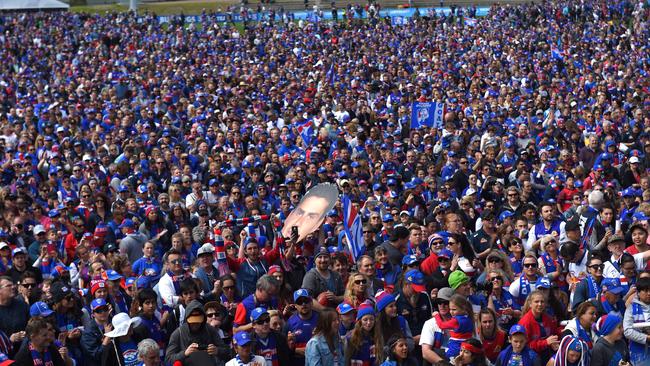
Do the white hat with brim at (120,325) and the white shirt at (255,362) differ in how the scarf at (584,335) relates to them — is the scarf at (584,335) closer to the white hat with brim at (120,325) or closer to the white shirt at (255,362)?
the white shirt at (255,362)

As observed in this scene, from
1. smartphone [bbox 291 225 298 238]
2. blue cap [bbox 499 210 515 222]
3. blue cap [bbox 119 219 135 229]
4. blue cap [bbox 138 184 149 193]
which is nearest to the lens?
smartphone [bbox 291 225 298 238]

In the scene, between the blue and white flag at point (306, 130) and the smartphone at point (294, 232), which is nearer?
the smartphone at point (294, 232)

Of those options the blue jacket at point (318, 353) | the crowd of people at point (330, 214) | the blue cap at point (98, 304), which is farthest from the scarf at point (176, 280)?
the blue jacket at point (318, 353)

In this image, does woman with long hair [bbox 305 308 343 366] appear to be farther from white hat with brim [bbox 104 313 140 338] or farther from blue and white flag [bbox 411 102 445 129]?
blue and white flag [bbox 411 102 445 129]

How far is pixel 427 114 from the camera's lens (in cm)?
1889

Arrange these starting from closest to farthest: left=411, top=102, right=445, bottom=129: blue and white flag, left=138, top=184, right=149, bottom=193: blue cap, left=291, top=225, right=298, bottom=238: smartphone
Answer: left=291, top=225, right=298, bottom=238: smartphone, left=138, top=184, right=149, bottom=193: blue cap, left=411, top=102, right=445, bottom=129: blue and white flag

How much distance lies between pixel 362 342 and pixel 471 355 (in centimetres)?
95

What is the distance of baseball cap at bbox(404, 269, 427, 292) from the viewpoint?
335 inches

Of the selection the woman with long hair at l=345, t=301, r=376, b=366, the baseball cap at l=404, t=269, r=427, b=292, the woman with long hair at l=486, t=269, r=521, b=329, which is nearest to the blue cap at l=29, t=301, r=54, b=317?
the woman with long hair at l=345, t=301, r=376, b=366

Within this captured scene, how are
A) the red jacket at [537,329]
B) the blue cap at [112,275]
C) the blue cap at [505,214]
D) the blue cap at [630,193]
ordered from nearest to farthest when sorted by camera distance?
the red jacket at [537,329] < the blue cap at [112,275] < the blue cap at [505,214] < the blue cap at [630,193]

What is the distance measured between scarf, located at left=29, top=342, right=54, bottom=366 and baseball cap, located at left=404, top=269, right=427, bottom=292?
2.96m

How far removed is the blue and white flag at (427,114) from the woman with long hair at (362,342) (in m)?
11.5

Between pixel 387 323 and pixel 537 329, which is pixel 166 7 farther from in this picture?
pixel 537 329

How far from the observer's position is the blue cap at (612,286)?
320 inches
